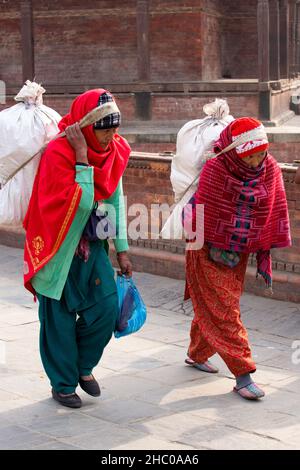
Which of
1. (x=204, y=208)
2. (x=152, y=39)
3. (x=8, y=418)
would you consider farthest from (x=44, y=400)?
(x=152, y=39)

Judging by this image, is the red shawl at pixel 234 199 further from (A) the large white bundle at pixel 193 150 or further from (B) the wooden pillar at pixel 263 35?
(B) the wooden pillar at pixel 263 35

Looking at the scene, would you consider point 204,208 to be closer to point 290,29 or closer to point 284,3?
point 284,3

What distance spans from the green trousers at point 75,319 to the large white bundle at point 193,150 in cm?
93

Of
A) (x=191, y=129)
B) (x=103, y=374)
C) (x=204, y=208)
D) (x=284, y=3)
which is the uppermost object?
(x=284, y=3)

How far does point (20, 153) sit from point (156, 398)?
63.0 inches

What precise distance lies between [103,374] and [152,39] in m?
20.4

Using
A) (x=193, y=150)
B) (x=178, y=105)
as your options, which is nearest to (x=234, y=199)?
(x=193, y=150)

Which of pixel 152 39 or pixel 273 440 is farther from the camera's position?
pixel 152 39

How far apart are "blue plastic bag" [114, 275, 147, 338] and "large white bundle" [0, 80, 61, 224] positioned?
73 cm

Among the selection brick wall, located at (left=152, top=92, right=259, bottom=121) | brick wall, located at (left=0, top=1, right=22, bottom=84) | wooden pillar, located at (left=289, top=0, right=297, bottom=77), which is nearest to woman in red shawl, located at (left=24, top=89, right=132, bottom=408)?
brick wall, located at (left=152, top=92, right=259, bottom=121)

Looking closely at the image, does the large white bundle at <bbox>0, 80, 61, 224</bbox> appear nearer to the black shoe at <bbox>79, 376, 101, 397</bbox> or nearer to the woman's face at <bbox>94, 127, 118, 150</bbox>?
the woman's face at <bbox>94, 127, 118, 150</bbox>

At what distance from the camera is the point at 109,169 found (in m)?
5.18

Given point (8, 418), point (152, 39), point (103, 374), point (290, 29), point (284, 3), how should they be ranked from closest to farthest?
point (8, 418), point (103, 374), point (152, 39), point (284, 3), point (290, 29)

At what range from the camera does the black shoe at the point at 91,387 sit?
17.6 feet
